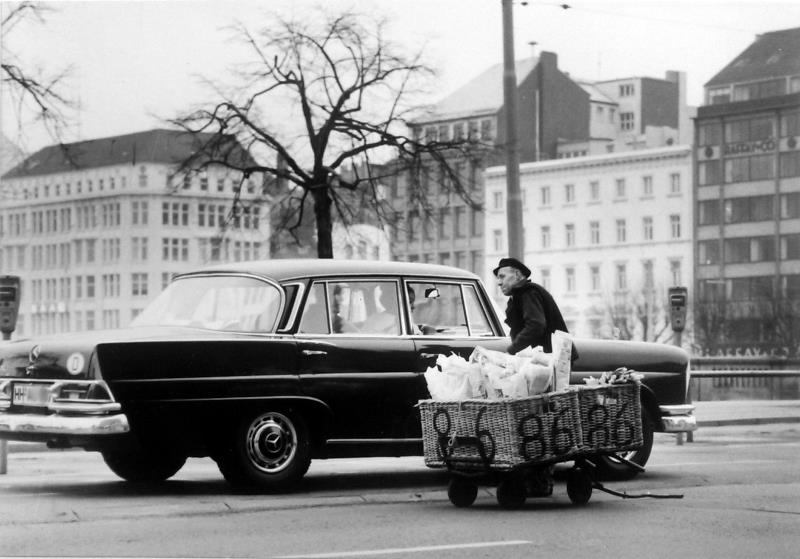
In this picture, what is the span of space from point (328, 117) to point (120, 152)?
4338 mm

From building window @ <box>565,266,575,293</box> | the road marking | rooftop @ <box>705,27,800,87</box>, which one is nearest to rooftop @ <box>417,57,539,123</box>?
building window @ <box>565,266,575,293</box>

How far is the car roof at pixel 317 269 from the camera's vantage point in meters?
12.1

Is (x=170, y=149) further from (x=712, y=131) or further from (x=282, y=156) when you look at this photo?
(x=712, y=131)

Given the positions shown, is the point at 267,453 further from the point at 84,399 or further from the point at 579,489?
the point at 579,489

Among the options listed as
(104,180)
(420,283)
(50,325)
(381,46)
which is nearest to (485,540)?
(420,283)

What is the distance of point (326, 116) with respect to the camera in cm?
3141

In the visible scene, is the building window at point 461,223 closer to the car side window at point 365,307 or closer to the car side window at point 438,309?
the car side window at point 438,309

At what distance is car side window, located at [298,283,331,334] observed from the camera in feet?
39.2

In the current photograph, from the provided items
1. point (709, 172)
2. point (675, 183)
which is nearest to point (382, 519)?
point (709, 172)

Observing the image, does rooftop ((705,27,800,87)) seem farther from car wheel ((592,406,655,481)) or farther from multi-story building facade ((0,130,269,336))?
car wheel ((592,406,655,481))

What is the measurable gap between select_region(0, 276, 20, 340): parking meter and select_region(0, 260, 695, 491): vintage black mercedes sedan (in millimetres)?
8318

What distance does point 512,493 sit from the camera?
10.7m

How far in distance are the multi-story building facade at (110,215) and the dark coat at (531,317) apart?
13885mm

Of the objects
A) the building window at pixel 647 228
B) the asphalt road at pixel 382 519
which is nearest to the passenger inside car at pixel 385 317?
the asphalt road at pixel 382 519
